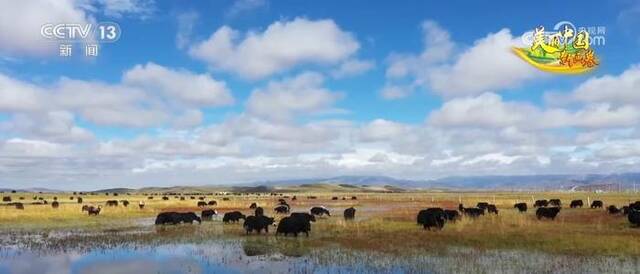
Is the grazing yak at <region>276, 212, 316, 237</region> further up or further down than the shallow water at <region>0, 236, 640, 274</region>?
further up

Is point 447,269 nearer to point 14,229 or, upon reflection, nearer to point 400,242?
point 400,242

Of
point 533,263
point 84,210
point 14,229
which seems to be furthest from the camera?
point 84,210

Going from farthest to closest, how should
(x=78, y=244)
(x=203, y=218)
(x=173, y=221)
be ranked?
(x=203, y=218)
(x=173, y=221)
(x=78, y=244)

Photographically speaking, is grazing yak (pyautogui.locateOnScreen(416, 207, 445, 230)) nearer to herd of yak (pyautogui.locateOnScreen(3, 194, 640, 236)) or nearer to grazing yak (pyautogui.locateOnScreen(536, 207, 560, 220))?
herd of yak (pyautogui.locateOnScreen(3, 194, 640, 236))

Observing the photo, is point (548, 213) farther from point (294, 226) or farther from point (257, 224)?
point (257, 224)

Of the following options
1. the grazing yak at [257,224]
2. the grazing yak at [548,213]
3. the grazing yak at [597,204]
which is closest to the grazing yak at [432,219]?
the grazing yak at [257,224]

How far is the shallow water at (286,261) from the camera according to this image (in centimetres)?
1667

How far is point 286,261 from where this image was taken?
18500 mm

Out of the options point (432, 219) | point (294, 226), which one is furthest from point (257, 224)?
point (432, 219)

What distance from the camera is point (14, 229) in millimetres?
31016

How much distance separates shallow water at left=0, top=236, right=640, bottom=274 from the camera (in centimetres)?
1667

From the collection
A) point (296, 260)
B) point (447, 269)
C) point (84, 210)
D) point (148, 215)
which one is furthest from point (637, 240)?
point (84, 210)

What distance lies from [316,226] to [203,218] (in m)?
10.9

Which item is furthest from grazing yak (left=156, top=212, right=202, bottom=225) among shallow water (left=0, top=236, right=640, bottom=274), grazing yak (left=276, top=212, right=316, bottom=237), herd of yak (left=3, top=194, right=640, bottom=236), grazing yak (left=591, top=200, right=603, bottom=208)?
grazing yak (left=591, top=200, right=603, bottom=208)
